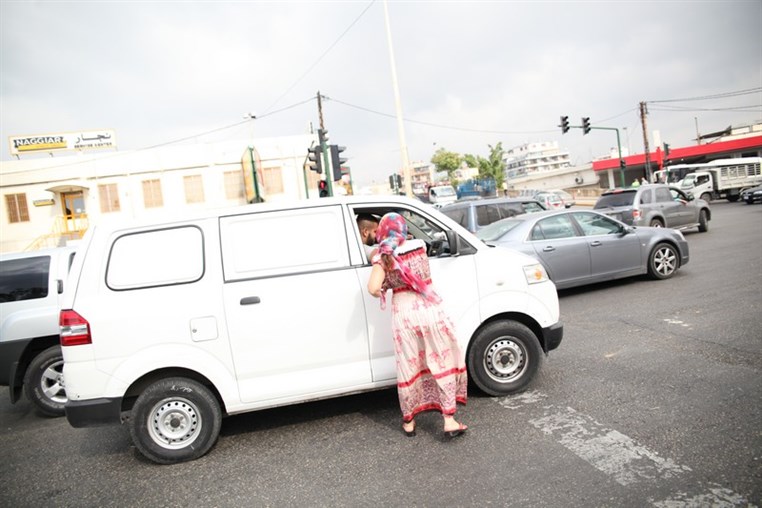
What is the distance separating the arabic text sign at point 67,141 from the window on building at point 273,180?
11.5m

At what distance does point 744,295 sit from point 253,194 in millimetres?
29651

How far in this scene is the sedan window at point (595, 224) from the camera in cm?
871

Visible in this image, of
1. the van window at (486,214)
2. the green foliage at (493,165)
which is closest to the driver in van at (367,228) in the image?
the van window at (486,214)

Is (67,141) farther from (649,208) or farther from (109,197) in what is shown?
(649,208)

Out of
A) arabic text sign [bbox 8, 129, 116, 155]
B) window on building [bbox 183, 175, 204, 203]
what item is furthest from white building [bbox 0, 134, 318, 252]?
arabic text sign [bbox 8, 129, 116, 155]

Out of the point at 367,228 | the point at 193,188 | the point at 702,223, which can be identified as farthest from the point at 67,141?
the point at 702,223

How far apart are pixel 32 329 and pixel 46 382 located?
0.62 m

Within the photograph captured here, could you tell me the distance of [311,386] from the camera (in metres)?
3.98

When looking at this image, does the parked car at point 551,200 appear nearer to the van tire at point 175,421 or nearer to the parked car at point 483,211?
the parked car at point 483,211

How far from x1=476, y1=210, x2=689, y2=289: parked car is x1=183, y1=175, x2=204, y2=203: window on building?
1108 inches

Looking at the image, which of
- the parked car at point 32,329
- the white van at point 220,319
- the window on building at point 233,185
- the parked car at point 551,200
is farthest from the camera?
the window on building at point 233,185

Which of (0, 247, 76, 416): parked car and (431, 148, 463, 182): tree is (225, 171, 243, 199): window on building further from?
(431, 148, 463, 182): tree

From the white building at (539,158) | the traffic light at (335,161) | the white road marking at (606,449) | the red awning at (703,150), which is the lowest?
the white road marking at (606,449)

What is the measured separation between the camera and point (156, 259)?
390cm
